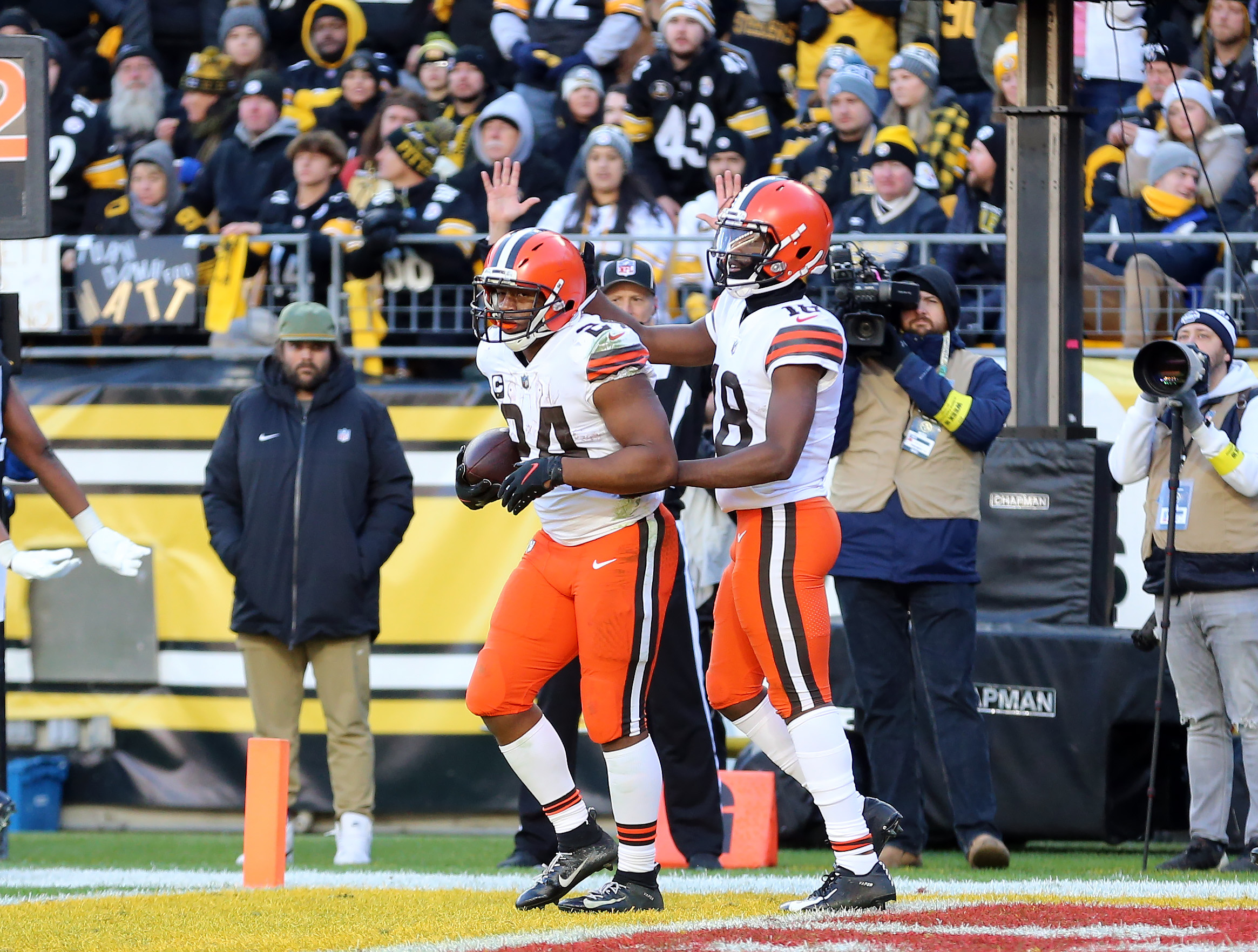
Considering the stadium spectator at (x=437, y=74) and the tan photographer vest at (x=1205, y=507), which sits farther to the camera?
the stadium spectator at (x=437, y=74)

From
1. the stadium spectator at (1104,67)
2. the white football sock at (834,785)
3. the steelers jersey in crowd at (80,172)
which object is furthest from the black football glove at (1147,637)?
the steelers jersey in crowd at (80,172)

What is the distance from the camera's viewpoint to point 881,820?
4.85 m

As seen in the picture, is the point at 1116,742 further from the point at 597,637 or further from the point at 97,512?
the point at 97,512

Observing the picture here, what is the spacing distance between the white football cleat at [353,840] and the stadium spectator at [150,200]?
434 centimetres

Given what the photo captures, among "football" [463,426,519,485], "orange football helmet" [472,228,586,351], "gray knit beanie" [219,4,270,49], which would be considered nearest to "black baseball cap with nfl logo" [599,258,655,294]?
"orange football helmet" [472,228,586,351]

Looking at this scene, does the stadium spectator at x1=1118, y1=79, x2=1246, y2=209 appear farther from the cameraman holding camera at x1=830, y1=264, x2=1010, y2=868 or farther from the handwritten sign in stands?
the handwritten sign in stands

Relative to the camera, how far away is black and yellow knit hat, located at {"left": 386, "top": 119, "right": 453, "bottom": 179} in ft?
32.0

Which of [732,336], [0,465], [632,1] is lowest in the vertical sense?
[0,465]

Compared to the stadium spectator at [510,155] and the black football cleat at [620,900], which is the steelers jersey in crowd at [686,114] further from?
the black football cleat at [620,900]

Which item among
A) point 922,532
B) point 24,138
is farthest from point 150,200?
point 922,532

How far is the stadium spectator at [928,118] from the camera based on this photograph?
9469 mm

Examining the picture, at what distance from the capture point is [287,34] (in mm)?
11898

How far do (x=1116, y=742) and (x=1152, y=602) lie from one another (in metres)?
0.99

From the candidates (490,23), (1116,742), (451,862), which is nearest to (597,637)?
(451,862)
